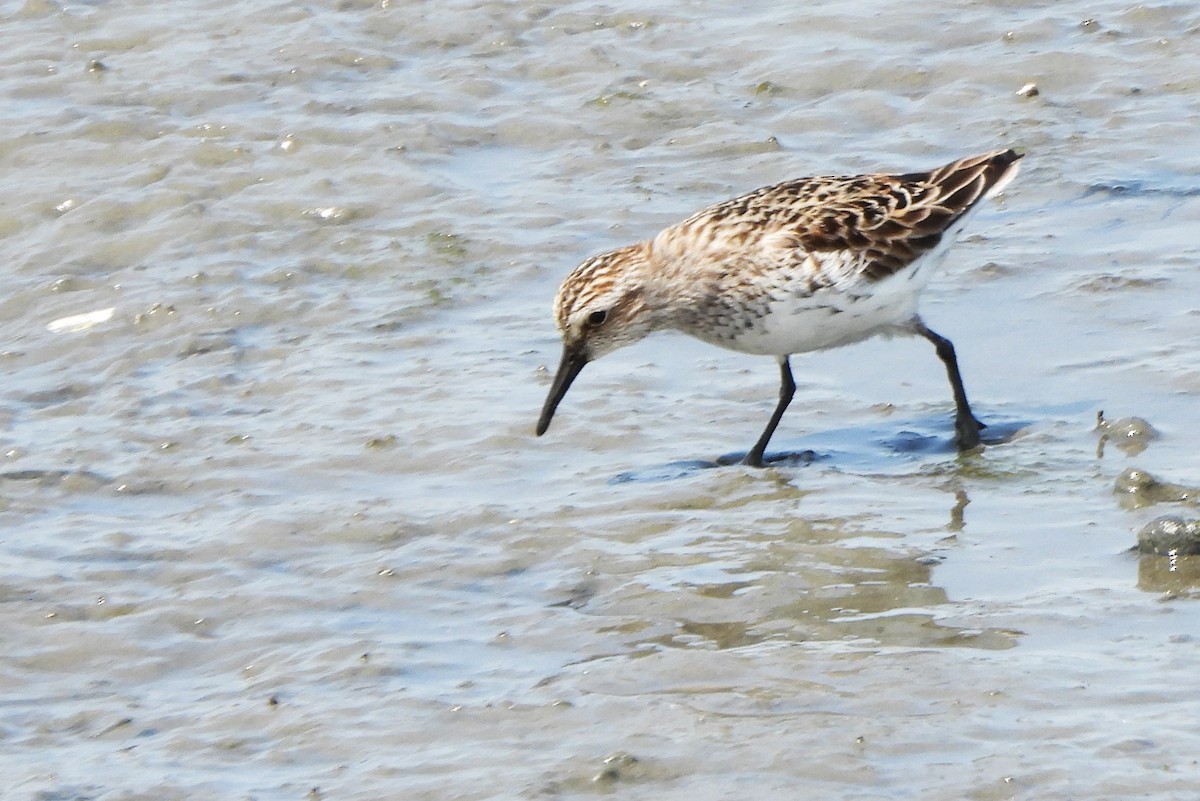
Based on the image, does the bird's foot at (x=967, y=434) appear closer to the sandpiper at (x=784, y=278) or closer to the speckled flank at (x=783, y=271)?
the sandpiper at (x=784, y=278)

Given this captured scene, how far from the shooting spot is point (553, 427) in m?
8.93

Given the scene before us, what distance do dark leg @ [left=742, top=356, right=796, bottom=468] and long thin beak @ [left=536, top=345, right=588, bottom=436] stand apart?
0.85 meters

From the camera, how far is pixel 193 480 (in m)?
8.57

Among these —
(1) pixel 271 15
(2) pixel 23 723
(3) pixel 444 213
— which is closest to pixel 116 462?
(2) pixel 23 723

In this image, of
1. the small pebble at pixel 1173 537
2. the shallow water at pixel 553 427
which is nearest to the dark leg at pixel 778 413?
the shallow water at pixel 553 427

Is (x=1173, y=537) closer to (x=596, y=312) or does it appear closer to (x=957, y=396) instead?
(x=957, y=396)

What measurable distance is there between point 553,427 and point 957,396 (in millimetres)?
1838

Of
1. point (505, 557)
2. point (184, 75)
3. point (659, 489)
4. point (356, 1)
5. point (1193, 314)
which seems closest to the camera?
point (505, 557)

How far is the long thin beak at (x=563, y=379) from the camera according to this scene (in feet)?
28.1

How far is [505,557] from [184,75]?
6.32 meters

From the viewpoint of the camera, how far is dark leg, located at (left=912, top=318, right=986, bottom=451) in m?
8.50

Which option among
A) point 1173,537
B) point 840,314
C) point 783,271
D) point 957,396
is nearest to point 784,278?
point 783,271

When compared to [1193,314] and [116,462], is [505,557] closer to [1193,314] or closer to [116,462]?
[116,462]

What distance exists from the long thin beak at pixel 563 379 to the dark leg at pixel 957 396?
5.07 ft
